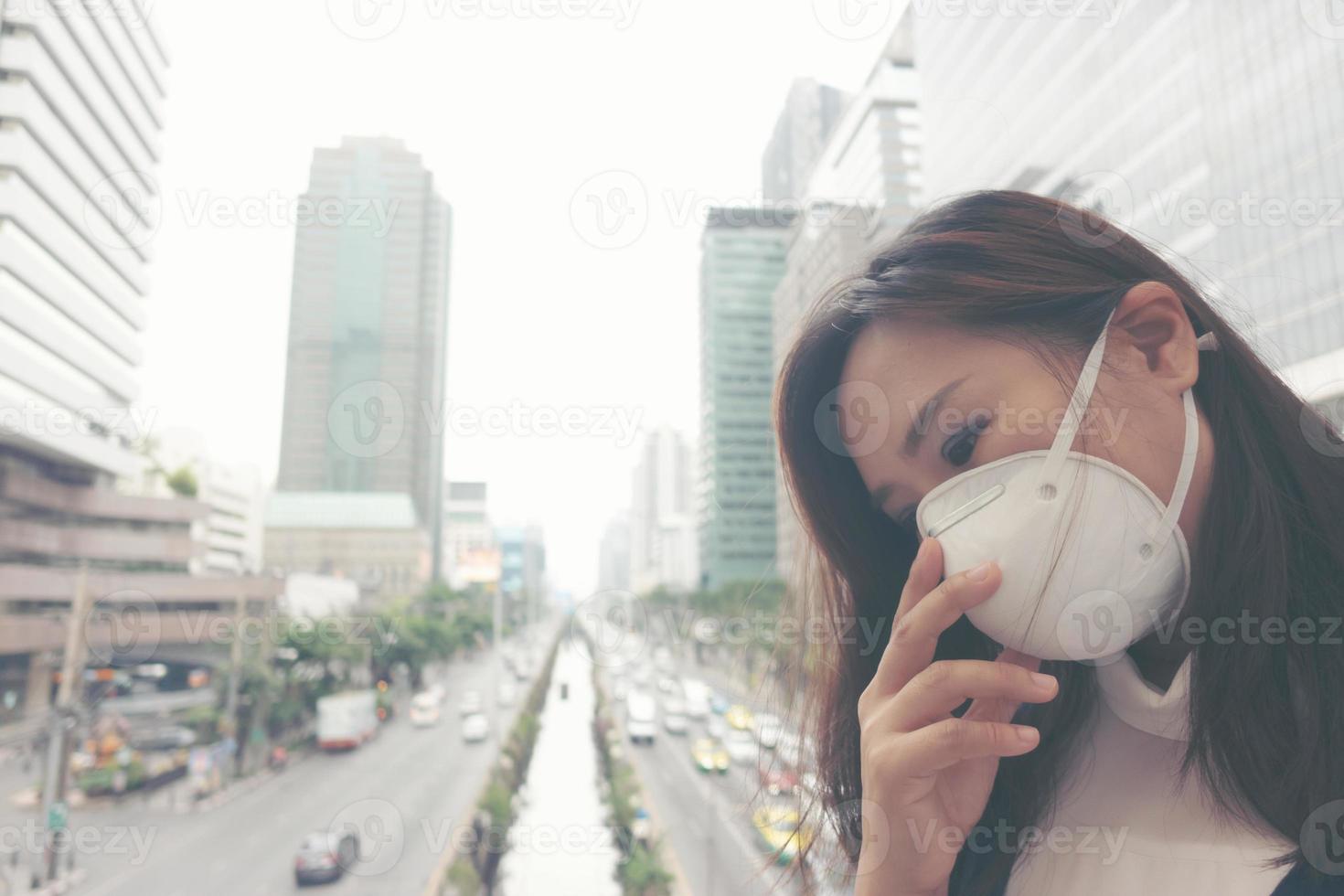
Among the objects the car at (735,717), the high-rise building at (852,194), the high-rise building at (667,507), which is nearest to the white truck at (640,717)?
the car at (735,717)

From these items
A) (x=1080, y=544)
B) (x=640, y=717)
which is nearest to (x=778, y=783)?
(x=1080, y=544)

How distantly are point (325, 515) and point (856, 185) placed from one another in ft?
10.1

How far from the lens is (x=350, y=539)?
2.96 metres

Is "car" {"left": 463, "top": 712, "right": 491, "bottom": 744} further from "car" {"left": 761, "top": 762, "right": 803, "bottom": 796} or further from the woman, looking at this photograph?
the woman

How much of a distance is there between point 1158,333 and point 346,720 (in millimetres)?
3186

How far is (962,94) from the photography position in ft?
26.2

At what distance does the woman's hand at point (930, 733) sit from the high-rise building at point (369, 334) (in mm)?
2460

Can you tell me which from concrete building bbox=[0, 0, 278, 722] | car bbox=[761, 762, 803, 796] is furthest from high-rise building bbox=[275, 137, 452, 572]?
car bbox=[761, 762, 803, 796]

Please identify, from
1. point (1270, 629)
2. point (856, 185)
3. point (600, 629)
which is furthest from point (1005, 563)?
point (856, 185)

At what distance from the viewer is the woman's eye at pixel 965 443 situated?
33 centimetres

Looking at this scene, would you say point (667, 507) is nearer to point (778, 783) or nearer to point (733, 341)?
point (733, 341)

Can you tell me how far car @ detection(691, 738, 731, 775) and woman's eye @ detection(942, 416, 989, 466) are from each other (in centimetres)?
293

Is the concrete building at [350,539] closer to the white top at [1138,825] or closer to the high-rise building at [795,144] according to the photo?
the high-rise building at [795,144]

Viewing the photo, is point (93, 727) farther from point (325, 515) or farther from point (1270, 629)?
point (1270, 629)
